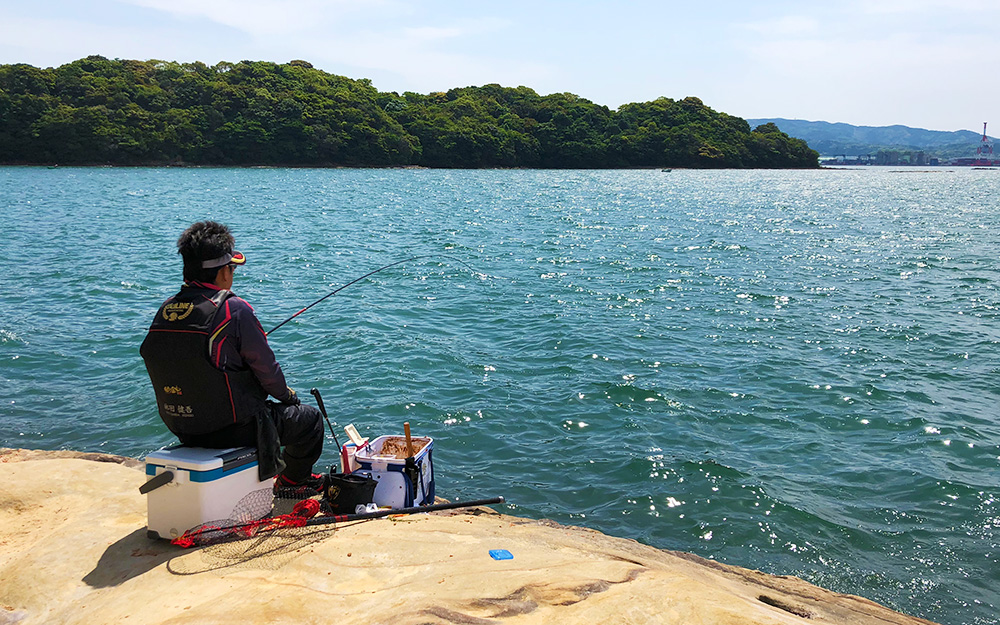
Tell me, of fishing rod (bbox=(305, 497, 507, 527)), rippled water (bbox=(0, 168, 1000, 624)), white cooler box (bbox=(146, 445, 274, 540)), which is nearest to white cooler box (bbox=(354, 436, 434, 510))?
fishing rod (bbox=(305, 497, 507, 527))

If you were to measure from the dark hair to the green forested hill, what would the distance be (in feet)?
310

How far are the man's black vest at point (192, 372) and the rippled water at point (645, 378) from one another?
10.9 ft

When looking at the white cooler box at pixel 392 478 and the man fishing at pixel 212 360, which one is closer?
the man fishing at pixel 212 360

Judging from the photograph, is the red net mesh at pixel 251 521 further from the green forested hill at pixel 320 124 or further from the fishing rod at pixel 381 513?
the green forested hill at pixel 320 124

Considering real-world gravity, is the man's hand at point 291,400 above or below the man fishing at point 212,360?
below

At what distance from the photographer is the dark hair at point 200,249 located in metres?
4.79

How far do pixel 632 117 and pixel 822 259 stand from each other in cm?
12292

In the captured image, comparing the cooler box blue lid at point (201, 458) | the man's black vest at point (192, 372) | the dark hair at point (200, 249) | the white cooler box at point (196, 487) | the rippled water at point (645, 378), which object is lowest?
the rippled water at point (645, 378)

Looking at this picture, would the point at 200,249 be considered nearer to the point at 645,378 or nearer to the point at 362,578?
the point at 362,578

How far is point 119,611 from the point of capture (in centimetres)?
394

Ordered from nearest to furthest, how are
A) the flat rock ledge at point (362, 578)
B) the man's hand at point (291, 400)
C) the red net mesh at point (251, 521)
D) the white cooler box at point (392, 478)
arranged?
1. the flat rock ledge at point (362, 578)
2. the red net mesh at point (251, 521)
3. the man's hand at point (291, 400)
4. the white cooler box at point (392, 478)

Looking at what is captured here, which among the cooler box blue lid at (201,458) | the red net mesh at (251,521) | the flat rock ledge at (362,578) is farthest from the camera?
the red net mesh at (251,521)

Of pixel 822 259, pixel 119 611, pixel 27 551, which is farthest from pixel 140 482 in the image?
pixel 822 259

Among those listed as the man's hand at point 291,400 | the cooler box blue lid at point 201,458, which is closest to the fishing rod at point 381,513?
the cooler box blue lid at point 201,458
